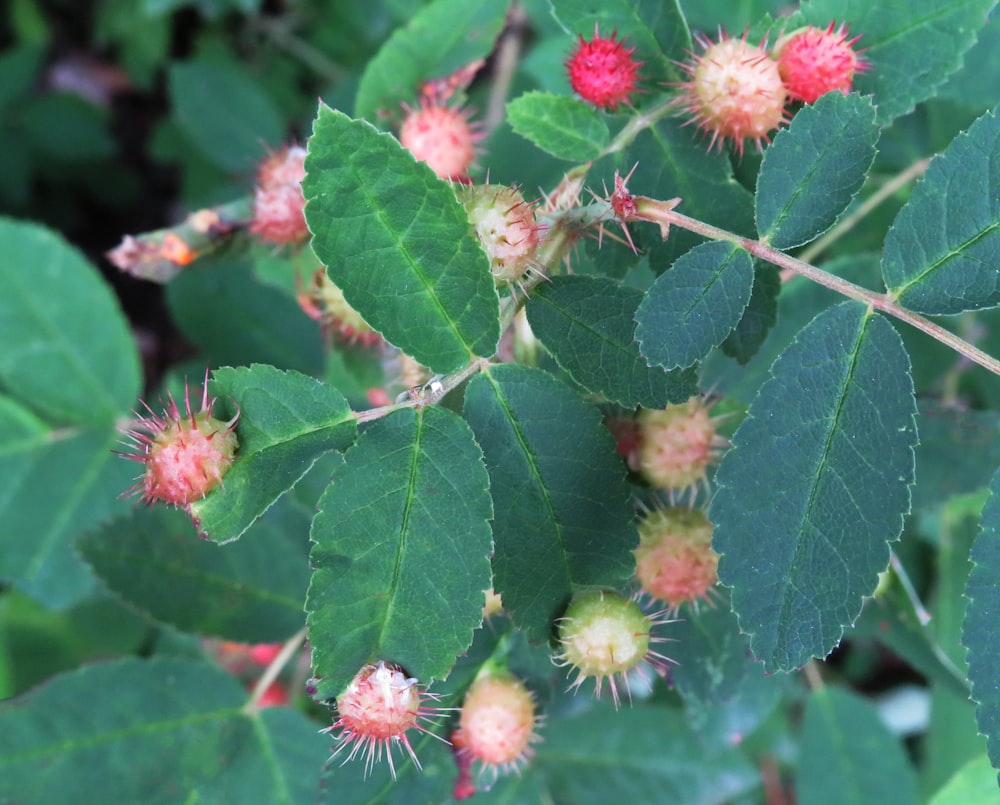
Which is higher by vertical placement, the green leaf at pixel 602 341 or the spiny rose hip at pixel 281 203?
the spiny rose hip at pixel 281 203

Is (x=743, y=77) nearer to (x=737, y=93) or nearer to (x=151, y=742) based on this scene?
(x=737, y=93)

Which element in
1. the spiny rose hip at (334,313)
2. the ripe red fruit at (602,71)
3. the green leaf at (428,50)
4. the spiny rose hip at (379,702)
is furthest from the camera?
the green leaf at (428,50)

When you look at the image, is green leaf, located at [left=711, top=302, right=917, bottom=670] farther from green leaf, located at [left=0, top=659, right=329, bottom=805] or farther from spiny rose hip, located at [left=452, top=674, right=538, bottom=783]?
green leaf, located at [left=0, top=659, right=329, bottom=805]

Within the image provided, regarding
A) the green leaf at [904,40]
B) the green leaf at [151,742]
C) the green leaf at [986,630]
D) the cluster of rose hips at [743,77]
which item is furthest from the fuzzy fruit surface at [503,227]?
the green leaf at [151,742]

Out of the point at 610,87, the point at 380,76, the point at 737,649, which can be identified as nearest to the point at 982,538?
the point at 737,649

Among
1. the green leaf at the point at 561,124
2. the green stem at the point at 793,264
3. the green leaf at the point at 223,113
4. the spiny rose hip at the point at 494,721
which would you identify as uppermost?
the green leaf at the point at 223,113

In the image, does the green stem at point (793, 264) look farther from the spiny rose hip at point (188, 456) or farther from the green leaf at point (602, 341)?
the spiny rose hip at point (188, 456)

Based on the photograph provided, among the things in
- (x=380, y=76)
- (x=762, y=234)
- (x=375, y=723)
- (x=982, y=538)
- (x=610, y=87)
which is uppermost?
Answer: (x=380, y=76)

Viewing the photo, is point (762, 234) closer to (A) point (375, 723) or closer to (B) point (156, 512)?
(A) point (375, 723)
